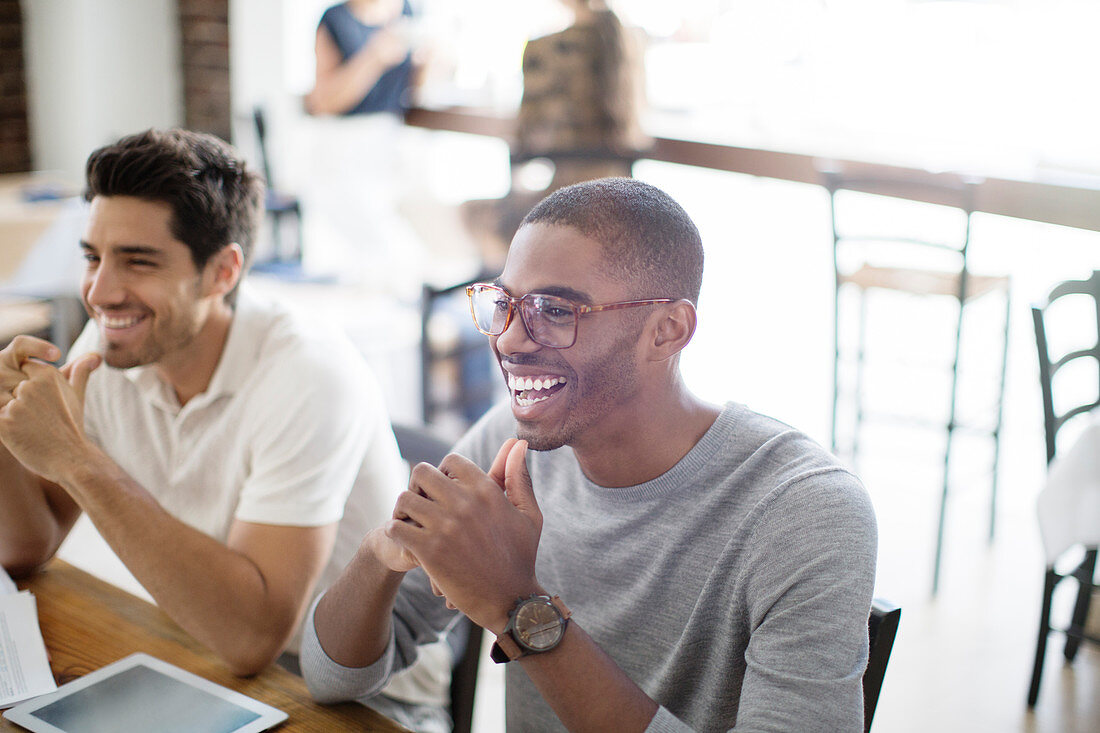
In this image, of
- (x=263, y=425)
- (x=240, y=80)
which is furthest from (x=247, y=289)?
(x=240, y=80)

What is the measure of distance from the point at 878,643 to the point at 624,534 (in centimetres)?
28

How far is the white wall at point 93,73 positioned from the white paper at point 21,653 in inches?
163

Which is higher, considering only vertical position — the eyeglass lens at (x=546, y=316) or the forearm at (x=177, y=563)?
the eyeglass lens at (x=546, y=316)

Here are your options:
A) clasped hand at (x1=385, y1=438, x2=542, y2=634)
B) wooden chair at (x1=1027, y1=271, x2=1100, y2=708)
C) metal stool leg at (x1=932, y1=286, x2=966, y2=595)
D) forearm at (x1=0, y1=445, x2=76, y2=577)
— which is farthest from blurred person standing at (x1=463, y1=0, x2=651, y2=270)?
clasped hand at (x1=385, y1=438, x2=542, y2=634)

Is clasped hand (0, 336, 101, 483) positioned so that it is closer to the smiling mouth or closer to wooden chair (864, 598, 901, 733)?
the smiling mouth

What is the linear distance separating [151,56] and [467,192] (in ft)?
5.88

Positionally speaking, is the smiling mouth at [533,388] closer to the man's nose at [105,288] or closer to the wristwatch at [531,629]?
the wristwatch at [531,629]

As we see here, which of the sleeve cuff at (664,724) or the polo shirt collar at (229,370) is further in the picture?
the polo shirt collar at (229,370)

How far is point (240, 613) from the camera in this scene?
1124mm

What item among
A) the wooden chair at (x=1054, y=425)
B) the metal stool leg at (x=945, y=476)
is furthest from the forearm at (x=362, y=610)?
the metal stool leg at (x=945, y=476)

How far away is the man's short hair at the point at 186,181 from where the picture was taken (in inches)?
54.9

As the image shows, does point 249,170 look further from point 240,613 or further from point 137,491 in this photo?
point 240,613

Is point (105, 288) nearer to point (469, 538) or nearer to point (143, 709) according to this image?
point (143, 709)

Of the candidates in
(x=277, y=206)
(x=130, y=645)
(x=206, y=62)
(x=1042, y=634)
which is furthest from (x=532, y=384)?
(x=206, y=62)
